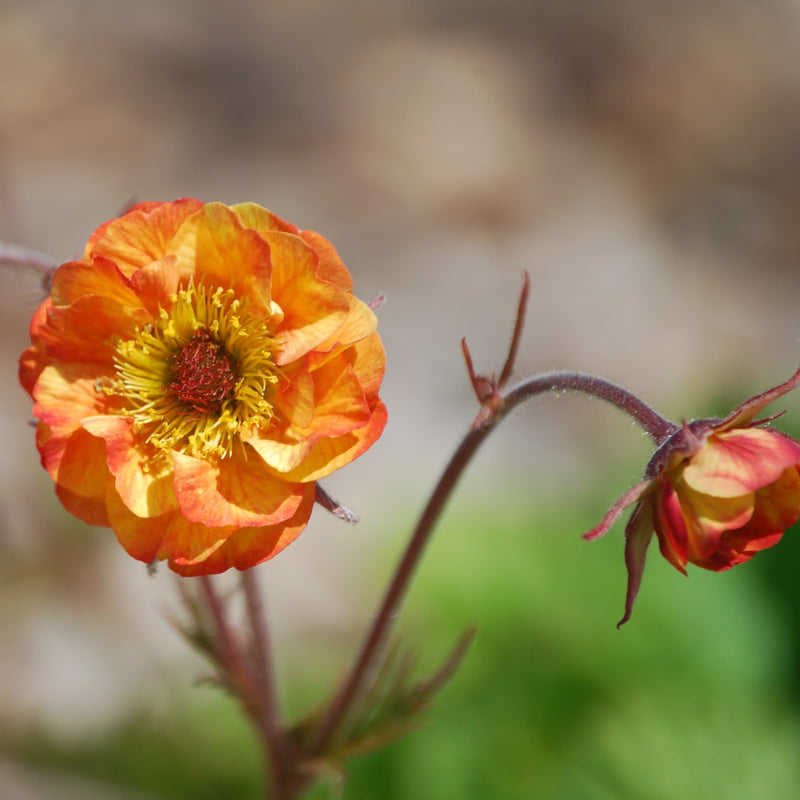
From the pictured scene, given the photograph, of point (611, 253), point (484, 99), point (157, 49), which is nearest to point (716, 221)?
point (611, 253)

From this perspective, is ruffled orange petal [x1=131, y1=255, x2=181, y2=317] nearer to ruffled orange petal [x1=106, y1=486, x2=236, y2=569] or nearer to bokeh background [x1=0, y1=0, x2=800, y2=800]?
ruffled orange petal [x1=106, y1=486, x2=236, y2=569]

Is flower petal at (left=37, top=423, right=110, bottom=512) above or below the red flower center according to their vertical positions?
below

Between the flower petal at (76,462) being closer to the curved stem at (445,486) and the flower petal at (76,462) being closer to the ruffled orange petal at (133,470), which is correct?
the ruffled orange petal at (133,470)

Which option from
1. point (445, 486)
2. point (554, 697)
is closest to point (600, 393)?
point (445, 486)

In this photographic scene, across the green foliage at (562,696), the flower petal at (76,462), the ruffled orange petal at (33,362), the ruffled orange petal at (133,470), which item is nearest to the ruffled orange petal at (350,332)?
the ruffled orange petal at (133,470)

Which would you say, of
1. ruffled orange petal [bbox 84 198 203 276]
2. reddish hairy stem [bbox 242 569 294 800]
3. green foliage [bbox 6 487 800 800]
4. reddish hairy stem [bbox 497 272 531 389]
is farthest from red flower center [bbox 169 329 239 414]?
green foliage [bbox 6 487 800 800]
